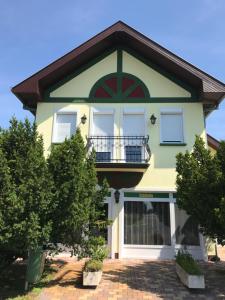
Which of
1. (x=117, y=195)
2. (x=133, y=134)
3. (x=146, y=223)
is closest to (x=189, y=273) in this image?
(x=146, y=223)

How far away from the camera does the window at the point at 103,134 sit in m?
15.2

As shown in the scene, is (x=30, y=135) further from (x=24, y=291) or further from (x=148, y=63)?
(x=148, y=63)

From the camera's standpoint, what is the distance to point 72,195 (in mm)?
9477

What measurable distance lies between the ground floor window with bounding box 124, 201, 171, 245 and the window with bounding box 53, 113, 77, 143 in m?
4.00

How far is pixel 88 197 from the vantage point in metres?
10.4

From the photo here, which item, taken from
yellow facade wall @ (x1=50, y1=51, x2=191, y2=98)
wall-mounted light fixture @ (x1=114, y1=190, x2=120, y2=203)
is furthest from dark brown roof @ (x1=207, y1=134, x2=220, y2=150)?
wall-mounted light fixture @ (x1=114, y1=190, x2=120, y2=203)

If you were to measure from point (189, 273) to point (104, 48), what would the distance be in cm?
1092

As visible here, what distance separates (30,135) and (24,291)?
14.0ft

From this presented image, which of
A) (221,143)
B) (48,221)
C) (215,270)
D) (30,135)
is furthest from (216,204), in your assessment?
(30,135)

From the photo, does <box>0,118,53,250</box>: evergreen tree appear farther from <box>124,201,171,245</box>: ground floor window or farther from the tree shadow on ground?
<box>124,201,171,245</box>: ground floor window

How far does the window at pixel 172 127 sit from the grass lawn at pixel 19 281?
6845 mm

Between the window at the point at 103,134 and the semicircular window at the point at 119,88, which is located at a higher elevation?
the semicircular window at the point at 119,88

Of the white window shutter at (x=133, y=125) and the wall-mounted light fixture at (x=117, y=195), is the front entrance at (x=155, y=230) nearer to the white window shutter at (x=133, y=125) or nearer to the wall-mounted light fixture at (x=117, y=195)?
the wall-mounted light fixture at (x=117, y=195)

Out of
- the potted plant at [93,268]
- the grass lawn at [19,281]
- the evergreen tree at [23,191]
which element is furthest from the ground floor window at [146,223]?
the evergreen tree at [23,191]
